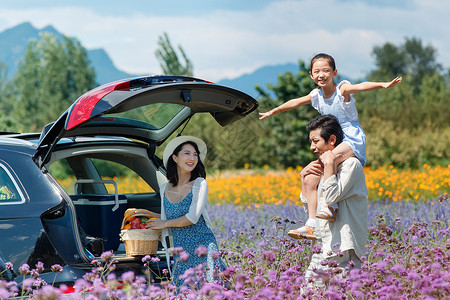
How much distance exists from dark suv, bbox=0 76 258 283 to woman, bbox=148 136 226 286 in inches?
11.6

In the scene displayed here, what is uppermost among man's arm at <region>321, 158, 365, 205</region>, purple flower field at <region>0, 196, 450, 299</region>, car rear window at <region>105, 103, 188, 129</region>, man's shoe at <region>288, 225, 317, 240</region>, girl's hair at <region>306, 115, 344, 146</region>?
car rear window at <region>105, 103, 188, 129</region>

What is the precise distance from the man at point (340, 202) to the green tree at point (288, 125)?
13.4 meters

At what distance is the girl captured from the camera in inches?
168

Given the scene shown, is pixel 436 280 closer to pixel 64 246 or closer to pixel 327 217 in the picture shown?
pixel 327 217

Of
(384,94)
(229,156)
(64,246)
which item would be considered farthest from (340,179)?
(384,94)

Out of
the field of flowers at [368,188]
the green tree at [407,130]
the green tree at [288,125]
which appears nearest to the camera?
the field of flowers at [368,188]

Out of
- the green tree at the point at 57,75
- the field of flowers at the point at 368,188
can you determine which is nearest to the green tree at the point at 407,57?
the green tree at the point at 57,75

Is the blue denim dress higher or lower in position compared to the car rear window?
lower

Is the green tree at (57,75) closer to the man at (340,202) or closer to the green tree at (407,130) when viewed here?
→ the green tree at (407,130)

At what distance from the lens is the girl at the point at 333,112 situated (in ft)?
14.0

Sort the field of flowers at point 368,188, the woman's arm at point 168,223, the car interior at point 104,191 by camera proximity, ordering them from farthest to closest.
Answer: the field of flowers at point 368,188, the car interior at point 104,191, the woman's arm at point 168,223

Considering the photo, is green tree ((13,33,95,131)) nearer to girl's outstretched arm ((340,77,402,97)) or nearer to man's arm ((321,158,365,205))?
girl's outstretched arm ((340,77,402,97))

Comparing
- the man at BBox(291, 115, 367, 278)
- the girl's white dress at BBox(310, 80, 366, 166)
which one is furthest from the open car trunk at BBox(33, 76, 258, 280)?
the man at BBox(291, 115, 367, 278)

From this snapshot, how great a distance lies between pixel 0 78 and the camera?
166 ft
